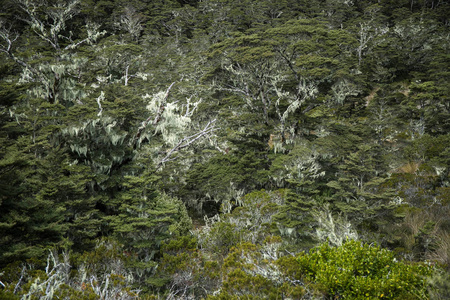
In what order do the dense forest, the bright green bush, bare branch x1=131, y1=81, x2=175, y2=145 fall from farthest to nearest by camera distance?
bare branch x1=131, y1=81, x2=175, y2=145 < the dense forest < the bright green bush

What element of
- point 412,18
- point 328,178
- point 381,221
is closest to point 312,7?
point 412,18

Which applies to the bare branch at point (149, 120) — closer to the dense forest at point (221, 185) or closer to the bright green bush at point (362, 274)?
the dense forest at point (221, 185)

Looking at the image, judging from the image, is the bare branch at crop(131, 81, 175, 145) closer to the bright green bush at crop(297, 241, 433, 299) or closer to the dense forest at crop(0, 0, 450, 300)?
the dense forest at crop(0, 0, 450, 300)

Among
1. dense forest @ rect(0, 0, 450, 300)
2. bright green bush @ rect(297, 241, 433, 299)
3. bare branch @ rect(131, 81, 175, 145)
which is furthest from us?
bare branch @ rect(131, 81, 175, 145)

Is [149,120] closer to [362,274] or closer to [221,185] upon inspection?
[221,185]

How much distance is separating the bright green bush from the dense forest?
2 centimetres

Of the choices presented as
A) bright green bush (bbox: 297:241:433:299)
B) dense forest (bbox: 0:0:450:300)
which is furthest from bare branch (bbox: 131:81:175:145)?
bright green bush (bbox: 297:241:433:299)

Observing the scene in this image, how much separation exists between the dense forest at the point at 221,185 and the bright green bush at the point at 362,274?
0.02m

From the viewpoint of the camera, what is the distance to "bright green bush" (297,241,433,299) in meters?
3.26

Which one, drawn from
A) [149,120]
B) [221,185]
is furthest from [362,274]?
[221,185]

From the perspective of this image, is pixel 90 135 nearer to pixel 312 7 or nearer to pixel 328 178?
pixel 328 178

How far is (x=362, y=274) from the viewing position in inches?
140

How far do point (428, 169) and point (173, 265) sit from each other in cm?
1093

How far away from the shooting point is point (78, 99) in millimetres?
9289
